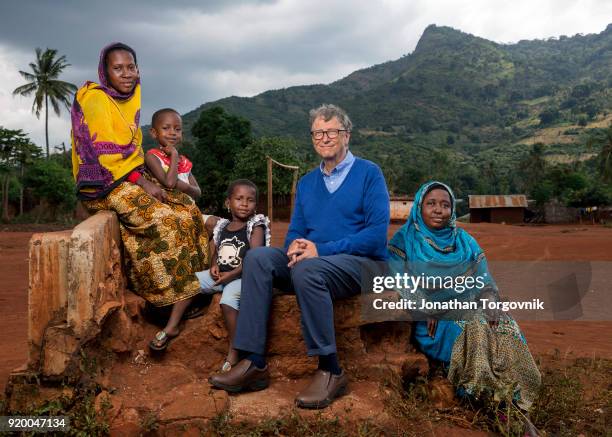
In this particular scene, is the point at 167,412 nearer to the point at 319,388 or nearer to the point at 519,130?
the point at 319,388

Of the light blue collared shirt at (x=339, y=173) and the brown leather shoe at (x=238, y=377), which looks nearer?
the brown leather shoe at (x=238, y=377)

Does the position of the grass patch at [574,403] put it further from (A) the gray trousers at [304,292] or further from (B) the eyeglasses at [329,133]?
(B) the eyeglasses at [329,133]

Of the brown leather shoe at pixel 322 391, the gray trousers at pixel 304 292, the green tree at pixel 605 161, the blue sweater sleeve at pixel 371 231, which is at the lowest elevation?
the brown leather shoe at pixel 322 391

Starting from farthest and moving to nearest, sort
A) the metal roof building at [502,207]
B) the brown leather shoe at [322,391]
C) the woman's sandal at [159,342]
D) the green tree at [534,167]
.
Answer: the green tree at [534,167]
the metal roof building at [502,207]
the woman's sandal at [159,342]
the brown leather shoe at [322,391]

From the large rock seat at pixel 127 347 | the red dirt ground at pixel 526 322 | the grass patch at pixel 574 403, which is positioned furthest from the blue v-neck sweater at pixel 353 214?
the red dirt ground at pixel 526 322

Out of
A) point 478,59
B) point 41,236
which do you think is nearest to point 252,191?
point 41,236

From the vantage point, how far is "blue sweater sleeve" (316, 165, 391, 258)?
134 inches

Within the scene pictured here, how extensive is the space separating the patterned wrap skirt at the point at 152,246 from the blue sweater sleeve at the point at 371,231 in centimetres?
98

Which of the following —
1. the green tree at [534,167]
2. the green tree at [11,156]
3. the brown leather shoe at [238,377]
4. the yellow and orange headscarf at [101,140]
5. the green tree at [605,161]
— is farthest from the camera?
the green tree at [534,167]

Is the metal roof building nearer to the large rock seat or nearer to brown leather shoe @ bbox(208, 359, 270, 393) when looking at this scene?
the large rock seat

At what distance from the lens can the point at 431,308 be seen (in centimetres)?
364

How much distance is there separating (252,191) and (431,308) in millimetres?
1456

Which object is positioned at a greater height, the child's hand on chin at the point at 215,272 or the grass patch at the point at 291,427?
the child's hand on chin at the point at 215,272

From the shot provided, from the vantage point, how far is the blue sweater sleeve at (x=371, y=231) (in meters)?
3.39
